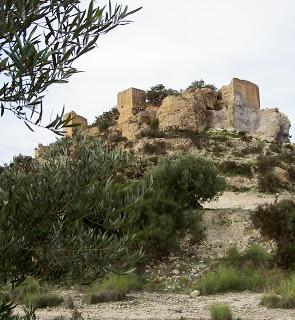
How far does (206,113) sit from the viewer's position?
109 ft

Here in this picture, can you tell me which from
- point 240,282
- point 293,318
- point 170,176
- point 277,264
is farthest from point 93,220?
point 170,176

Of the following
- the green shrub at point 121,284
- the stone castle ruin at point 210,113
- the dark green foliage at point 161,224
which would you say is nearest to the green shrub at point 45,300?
the green shrub at point 121,284

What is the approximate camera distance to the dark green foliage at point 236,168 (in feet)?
78.4

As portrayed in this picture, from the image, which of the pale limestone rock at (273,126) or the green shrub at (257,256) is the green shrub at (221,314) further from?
the pale limestone rock at (273,126)

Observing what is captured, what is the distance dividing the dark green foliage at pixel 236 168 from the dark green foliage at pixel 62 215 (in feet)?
70.2

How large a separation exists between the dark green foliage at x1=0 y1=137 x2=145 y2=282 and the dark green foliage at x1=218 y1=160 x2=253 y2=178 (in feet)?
70.2

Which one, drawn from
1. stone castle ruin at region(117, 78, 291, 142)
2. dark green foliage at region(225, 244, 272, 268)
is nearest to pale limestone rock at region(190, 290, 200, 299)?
dark green foliage at region(225, 244, 272, 268)

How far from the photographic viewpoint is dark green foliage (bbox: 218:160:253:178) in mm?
23906

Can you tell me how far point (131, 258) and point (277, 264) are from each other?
354 inches

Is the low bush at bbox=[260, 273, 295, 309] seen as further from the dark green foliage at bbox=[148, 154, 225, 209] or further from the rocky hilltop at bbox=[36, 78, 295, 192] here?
the rocky hilltop at bbox=[36, 78, 295, 192]

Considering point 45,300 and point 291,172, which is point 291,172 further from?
point 45,300

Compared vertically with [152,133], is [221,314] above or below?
below

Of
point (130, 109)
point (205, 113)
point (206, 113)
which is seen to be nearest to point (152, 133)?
point (205, 113)

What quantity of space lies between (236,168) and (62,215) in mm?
22241
